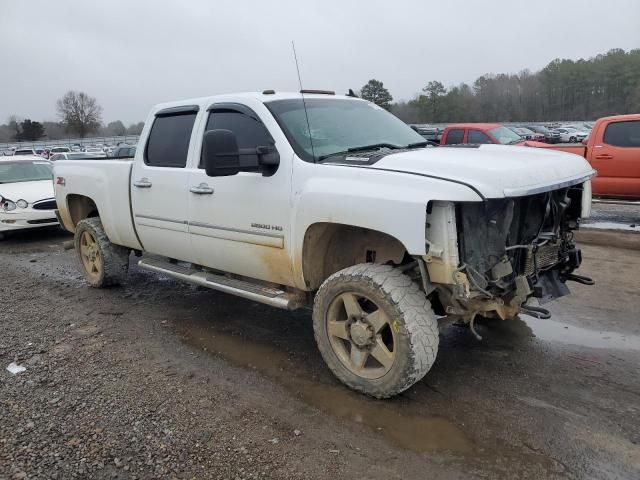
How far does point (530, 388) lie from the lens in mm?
3695

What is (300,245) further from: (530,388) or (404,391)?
(530,388)

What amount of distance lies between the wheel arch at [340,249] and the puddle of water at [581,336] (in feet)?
5.64

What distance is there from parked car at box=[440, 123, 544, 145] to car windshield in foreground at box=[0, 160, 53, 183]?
29.1 ft

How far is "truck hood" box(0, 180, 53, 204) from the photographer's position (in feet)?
33.0

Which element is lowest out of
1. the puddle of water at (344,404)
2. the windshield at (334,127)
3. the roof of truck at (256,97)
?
the puddle of water at (344,404)

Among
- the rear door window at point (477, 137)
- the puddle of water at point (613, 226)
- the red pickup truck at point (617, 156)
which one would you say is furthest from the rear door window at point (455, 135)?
the puddle of water at point (613, 226)

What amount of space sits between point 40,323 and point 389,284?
3761 mm

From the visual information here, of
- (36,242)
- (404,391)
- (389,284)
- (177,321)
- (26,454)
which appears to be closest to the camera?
A: (26,454)

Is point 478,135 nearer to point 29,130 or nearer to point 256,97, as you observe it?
point 256,97

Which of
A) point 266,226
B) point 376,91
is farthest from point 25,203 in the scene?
point 376,91

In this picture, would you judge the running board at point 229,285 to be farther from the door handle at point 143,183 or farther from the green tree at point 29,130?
the green tree at point 29,130

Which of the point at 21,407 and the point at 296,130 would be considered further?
the point at 296,130

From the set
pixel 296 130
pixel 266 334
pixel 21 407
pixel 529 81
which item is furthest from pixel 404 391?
pixel 529 81

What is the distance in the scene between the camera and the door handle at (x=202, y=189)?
4.47 meters
